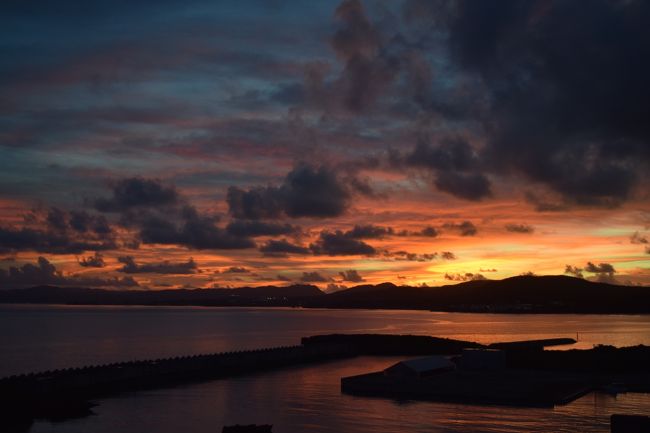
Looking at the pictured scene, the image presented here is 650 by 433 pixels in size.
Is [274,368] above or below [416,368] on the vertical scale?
below

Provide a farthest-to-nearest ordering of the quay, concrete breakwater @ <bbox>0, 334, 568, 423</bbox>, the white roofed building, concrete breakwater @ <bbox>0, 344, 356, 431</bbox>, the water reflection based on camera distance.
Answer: the white roofed building < concrete breakwater @ <bbox>0, 334, 568, 423</bbox> < the quay < concrete breakwater @ <bbox>0, 344, 356, 431</bbox> < the water reflection

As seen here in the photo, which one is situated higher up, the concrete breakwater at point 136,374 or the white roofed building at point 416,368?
the white roofed building at point 416,368

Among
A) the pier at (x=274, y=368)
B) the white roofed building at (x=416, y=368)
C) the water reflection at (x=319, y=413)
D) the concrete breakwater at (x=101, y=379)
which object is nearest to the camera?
the water reflection at (x=319, y=413)

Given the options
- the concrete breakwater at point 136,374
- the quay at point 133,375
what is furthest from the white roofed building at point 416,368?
the concrete breakwater at point 136,374

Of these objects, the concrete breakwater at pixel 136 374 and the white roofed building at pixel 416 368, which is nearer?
the concrete breakwater at pixel 136 374

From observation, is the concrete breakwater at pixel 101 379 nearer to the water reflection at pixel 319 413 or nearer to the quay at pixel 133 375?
the quay at pixel 133 375

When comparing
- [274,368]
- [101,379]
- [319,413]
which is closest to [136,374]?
[101,379]

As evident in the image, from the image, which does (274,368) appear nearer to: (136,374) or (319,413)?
(136,374)

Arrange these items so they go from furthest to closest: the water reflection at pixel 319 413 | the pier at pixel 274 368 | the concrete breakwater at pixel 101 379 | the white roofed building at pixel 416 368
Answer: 1. the white roofed building at pixel 416 368
2. the pier at pixel 274 368
3. the concrete breakwater at pixel 101 379
4. the water reflection at pixel 319 413

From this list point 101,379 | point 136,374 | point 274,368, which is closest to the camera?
point 101,379

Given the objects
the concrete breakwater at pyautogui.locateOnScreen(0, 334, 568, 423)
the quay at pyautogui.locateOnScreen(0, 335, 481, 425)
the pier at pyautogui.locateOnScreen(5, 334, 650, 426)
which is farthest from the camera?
the pier at pyautogui.locateOnScreen(5, 334, 650, 426)

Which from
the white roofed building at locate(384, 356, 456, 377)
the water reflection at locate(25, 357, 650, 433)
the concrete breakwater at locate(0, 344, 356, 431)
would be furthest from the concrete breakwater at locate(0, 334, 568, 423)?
the white roofed building at locate(384, 356, 456, 377)

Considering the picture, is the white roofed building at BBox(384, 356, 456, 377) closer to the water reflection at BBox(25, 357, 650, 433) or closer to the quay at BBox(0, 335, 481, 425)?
the water reflection at BBox(25, 357, 650, 433)

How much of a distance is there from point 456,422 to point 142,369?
30393mm
